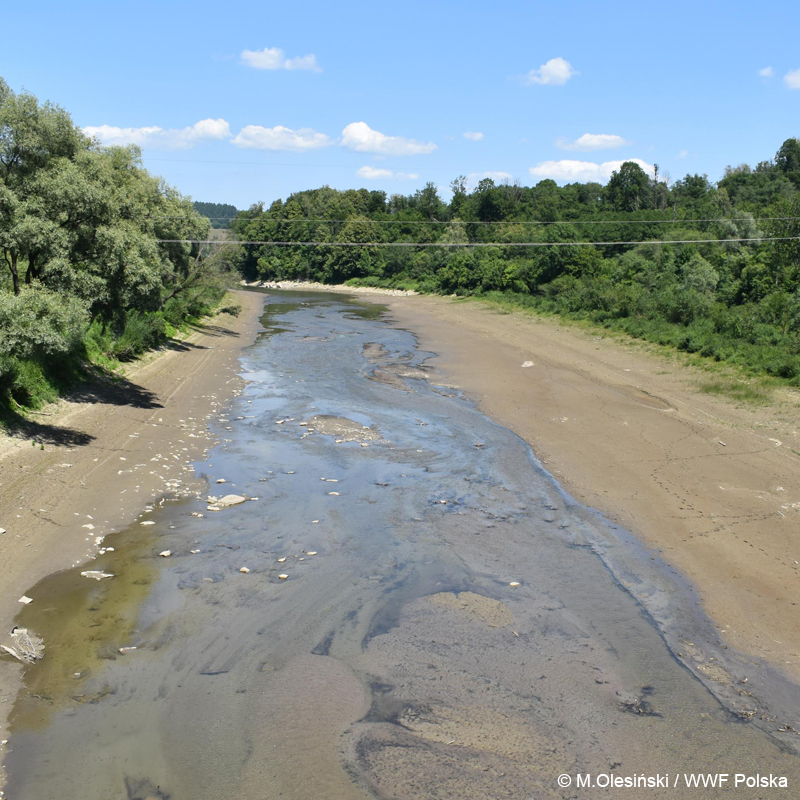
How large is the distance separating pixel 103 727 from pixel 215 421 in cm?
1564

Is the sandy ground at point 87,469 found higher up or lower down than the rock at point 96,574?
higher up

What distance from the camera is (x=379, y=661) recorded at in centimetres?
1023

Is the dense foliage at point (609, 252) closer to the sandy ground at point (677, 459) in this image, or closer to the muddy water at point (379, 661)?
the sandy ground at point (677, 459)

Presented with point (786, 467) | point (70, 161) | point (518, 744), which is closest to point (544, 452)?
point (786, 467)

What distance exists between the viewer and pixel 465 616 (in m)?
11.5

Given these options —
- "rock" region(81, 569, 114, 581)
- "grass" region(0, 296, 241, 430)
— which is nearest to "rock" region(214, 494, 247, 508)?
"rock" region(81, 569, 114, 581)

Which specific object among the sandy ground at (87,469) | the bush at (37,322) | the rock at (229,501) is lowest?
the rock at (229,501)

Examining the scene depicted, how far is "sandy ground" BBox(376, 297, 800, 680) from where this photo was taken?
1266 centimetres

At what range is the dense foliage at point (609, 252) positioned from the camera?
1513 inches

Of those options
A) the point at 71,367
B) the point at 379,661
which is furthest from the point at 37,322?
the point at 379,661

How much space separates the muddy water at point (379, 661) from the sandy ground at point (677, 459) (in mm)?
988

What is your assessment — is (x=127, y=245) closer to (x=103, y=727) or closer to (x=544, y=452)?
(x=544, y=452)

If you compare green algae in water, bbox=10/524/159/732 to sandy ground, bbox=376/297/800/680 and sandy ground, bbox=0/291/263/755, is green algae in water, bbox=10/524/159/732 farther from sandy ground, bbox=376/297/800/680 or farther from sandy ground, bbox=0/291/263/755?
sandy ground, bbox=376/297/800/680

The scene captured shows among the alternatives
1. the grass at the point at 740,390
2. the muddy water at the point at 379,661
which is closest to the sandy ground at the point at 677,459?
the grass at the point at 740,390
